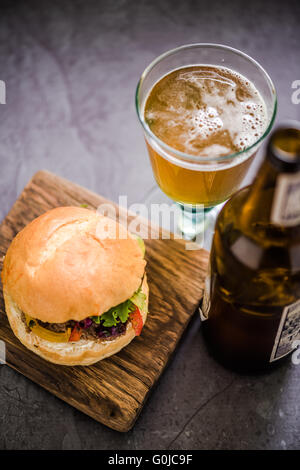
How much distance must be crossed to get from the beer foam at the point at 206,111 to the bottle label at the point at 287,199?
1.14 ft

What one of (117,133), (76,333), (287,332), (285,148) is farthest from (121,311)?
(117,133)

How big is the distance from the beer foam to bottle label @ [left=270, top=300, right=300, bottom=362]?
1.32ft

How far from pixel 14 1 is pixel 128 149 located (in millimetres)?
851

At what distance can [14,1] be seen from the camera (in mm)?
2004

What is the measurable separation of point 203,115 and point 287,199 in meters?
0.45

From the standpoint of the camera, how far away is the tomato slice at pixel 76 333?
4.18 ft

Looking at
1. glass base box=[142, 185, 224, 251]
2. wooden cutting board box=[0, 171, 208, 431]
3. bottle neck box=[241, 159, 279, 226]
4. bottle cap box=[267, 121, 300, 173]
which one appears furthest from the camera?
glass base box=[142, 185, 224, 251]

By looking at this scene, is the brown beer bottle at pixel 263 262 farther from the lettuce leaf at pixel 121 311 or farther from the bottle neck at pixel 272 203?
the lettuce leaf at pixel 121 311

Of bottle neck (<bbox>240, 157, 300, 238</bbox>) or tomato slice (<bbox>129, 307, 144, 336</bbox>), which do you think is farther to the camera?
tomato slice (<bbox>129, 307, 144, 336</bbox>)

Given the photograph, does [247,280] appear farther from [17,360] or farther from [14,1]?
[14,1]

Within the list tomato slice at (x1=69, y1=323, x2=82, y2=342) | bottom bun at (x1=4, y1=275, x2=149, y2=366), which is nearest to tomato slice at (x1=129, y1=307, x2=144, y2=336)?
bottom bun at (x1=4, y1=275, x2=149, y2=366)

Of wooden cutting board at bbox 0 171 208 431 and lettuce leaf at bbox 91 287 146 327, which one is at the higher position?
lettuce leaf at bbox 91 287 146 327

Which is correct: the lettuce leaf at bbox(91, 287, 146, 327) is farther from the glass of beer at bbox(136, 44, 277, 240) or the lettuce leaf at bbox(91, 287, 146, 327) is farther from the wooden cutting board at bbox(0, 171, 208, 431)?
the glass of beer at bbox(136, 44, 277, 240)

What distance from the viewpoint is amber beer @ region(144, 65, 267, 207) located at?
3.77ft
